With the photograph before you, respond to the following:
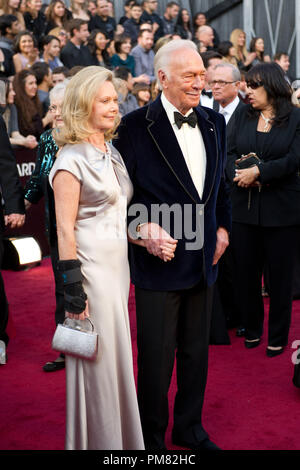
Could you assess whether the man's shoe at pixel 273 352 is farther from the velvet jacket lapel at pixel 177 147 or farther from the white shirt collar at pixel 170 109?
the white shirt collar at pixel 170 109

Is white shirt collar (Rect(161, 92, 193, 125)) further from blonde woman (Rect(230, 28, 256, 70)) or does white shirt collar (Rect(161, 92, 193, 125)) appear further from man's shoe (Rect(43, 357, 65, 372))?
blonde woman (Rect(230, 28, 256, 70))

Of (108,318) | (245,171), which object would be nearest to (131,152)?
(108,318)

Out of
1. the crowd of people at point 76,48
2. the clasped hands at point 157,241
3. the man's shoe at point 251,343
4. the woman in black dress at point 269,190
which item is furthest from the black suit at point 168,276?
the crowd of people at point 76,48

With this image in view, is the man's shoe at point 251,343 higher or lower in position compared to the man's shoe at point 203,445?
lower

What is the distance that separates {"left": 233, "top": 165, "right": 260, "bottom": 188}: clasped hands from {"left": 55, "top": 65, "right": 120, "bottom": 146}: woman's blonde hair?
1.73 metres

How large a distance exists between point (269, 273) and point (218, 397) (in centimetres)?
104

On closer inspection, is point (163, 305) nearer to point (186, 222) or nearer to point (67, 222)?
point (186, 222)

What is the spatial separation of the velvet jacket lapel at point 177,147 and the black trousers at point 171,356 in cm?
46

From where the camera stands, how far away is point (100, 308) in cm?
255

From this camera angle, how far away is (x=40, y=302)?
18.7 ft

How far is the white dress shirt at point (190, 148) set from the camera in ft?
9.37

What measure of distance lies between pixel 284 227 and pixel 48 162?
1515 mm

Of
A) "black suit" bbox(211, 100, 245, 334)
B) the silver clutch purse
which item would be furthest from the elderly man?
"black suit" bbox(211, 100, 245, 334)
